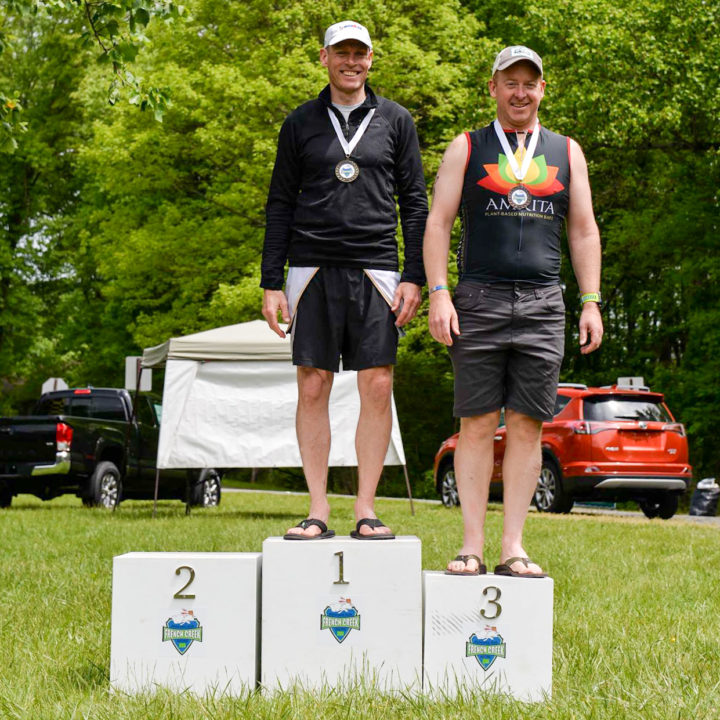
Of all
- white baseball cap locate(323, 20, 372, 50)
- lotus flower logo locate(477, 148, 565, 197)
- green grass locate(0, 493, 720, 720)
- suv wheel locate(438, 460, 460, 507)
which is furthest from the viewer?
suv wheel locate(438, 460, 460, 507)

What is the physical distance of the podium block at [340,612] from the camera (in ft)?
14.2

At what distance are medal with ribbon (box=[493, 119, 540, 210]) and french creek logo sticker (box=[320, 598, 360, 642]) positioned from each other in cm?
169

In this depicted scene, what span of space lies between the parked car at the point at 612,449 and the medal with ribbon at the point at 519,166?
11139mm

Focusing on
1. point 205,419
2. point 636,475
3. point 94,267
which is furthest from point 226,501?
point 94,267

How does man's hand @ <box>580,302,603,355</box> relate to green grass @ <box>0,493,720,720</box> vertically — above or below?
above

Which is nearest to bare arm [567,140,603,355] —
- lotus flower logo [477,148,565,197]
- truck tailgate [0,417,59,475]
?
lotus flower logo [477,148,565,197]

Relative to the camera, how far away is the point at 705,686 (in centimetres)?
425

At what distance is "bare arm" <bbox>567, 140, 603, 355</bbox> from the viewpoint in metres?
4.85

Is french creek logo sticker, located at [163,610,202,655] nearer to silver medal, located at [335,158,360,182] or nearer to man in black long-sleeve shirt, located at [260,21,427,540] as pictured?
man in black long-sleeve shirt, located at [260,21,427,540]

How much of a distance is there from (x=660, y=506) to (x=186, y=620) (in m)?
13.8

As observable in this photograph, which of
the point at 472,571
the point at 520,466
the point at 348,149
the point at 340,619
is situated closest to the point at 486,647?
the point at 472,571

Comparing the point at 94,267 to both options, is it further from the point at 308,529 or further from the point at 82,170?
the point at 308,529

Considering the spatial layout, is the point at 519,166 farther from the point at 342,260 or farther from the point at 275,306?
the point at 275,306

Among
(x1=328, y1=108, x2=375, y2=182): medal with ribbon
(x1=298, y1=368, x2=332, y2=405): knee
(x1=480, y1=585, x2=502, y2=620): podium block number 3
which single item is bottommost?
(x1=480, y1=585, x2=502, y2=620): podium block number 3
